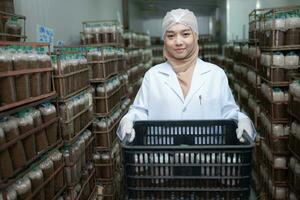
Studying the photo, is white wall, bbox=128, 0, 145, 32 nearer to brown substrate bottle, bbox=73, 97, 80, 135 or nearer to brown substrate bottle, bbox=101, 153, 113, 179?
brown substrate bottle, bbox=101, 153, 113, 179

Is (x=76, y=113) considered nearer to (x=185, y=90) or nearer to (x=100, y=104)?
(x=100, y=104)

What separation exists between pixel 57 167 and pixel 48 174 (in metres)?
0.20

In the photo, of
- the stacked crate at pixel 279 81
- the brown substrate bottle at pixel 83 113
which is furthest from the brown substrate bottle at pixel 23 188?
the stacked crate at pixel 279 81

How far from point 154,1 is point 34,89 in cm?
1014

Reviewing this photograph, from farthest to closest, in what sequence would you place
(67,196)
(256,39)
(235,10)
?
(235,10) < (256,39) < (67,196)

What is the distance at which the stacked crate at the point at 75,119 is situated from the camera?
2.73 m

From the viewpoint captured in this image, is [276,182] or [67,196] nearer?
[67,196]

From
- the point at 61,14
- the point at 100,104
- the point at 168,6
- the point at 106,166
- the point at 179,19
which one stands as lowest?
the point at 106,166

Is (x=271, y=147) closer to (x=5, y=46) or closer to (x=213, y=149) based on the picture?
(x=213, y=149)

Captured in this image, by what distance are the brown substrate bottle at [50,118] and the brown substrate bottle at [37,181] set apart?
0.30 meters

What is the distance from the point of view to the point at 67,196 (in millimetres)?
2799

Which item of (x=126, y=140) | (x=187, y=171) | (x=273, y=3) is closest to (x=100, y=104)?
(x=126, y=140)

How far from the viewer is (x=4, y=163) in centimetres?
180

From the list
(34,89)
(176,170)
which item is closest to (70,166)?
(34,89)
